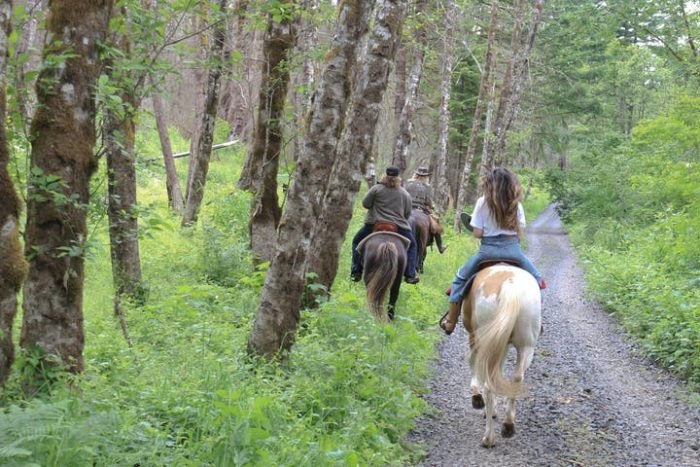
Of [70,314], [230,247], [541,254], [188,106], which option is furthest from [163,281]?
[188,106]

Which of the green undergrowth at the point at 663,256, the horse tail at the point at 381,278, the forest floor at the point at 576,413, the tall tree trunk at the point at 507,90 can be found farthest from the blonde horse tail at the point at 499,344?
the tall tree trunk at the point at 507,90

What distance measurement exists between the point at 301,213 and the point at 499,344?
2297 mm

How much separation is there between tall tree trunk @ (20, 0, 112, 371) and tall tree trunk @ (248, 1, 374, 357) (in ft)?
7.30

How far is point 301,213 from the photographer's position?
694cm

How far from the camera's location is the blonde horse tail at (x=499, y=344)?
6.48 meters

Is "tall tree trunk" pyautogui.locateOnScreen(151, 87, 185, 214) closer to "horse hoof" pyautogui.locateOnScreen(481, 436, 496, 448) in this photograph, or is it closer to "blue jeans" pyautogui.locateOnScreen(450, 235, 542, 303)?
"blue jeans" pyautogui.locateOnScreen(450, 235, 542, 303)

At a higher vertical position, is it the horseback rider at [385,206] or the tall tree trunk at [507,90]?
the tall tree trunk at [507,90]

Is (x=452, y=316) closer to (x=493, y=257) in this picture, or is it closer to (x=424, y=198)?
(x=493, y=257)

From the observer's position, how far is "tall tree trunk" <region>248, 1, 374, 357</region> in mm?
6758

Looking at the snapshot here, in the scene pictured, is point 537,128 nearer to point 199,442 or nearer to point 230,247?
point 230,247

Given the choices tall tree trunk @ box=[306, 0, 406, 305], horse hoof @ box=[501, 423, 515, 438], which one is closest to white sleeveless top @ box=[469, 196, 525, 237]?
horse hoof @ box=[501, 423, 515, 438]

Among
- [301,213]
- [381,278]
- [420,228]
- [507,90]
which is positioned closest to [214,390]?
[301,213]

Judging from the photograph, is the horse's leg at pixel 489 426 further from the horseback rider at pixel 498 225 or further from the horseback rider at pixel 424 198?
the horseback rider at pixel 424 198

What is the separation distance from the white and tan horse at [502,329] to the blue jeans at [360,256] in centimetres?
392
